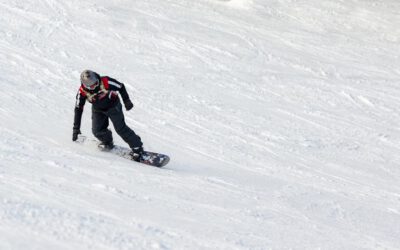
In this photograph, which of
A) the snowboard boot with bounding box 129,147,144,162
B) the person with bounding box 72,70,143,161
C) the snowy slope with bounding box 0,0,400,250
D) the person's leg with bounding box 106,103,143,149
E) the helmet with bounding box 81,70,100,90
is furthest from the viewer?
the snowboard boot with bounding box 129,147,144,162

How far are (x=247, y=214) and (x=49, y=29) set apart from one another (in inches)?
381

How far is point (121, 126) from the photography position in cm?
857

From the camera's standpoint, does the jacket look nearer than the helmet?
No

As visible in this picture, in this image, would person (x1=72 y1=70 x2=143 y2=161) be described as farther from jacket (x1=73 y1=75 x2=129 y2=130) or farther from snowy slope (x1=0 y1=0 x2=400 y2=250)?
snowy slope (x1=0 y1=0 x2=400 y2=250)

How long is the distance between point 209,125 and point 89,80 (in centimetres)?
380

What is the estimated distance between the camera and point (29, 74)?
39.8 feet

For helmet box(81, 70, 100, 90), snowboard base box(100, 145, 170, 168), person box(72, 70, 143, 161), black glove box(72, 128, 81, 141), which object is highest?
helmet box(81, 70, 100, 90)

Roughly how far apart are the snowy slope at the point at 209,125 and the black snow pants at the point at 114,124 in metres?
0.32

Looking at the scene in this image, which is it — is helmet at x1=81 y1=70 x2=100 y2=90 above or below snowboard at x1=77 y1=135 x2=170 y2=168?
above

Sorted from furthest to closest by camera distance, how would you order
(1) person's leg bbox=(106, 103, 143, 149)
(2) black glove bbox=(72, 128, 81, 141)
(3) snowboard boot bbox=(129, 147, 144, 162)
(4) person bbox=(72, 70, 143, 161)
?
(3) snowboard boot bbox=(129, 147, 144, 162) → (2) black glove bbox=(72, 128, 81, 141) → (1) person's leg bbox=(106, 103, 143, 149) → (4) person bbox=(72, 70, 143, 161)

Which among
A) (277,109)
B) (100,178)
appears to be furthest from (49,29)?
(100,178)

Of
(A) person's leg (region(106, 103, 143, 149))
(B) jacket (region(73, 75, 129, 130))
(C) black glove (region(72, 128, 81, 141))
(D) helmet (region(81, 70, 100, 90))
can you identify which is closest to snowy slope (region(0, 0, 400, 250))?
(C) black glove (region(72, 128, 81, 141))

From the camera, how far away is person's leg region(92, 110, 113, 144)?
8.59 meters

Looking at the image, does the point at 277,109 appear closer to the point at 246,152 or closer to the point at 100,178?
the point at 246,152
